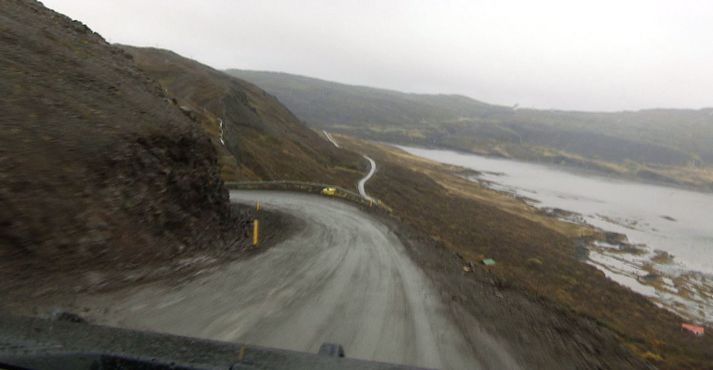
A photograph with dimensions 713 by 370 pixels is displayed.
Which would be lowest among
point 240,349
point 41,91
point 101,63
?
point 240,349

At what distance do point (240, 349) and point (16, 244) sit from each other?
8013 mm

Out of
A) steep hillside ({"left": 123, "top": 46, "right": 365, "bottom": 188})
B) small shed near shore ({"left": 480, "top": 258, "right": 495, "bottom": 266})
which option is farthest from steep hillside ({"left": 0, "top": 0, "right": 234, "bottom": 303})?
small shed near shore ({"left": 480, "top": 258, "right": 495, "bottom": 266})

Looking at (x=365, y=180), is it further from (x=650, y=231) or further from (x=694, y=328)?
(x=650, y=231)

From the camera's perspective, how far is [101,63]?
19297mm

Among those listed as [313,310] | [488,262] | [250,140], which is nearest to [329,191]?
[488,262]

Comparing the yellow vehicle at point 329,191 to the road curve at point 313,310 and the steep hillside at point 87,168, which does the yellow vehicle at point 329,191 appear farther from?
the road curve at point 313,310

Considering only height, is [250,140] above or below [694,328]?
above

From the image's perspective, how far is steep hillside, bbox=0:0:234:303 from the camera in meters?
9.18

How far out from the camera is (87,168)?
11414 mm

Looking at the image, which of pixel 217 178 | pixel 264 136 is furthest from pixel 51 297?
pixel 264 136

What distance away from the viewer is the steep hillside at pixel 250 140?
146 feet

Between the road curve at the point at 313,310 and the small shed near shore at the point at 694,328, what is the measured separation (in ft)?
80.0

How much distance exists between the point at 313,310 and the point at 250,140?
4958 cm

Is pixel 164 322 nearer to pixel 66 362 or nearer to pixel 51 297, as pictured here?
pixel 51 297
